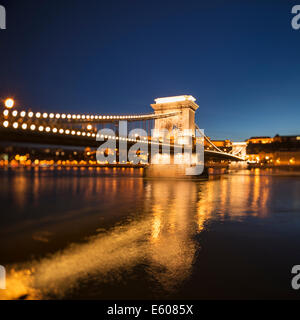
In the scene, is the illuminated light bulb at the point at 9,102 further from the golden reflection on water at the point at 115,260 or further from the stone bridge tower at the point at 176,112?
the stone bridge tower at the point at 176,112

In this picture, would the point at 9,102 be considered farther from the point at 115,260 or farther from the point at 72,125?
the point at 115,260

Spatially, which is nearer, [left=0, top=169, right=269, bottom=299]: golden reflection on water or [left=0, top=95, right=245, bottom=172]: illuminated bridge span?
[left=0, top=169, right=269, bottom=299]: golden reflection on water

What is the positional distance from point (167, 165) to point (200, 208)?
75.6 feet

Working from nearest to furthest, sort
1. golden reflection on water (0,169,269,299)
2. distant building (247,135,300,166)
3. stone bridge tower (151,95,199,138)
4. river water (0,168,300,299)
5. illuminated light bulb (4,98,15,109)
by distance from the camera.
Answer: river water (0,168,300,299) → golden reflection on water (0,169,269,299) → illuminated light bulb (4,98,15,109) → stone bridge tower (151,95,199,138) → distant building (247,135,300,166)

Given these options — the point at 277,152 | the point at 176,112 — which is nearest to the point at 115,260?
the point at 176,112

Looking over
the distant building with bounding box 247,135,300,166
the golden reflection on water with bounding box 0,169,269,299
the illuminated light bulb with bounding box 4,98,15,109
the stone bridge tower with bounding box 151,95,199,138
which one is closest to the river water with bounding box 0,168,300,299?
the golden reflection on water with bounding box 0,169,269,299

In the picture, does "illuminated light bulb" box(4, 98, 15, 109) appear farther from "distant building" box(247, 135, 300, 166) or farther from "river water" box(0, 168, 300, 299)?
"distant building" box(247, 135, 300, 166)

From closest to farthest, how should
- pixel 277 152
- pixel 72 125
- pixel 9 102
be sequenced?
pixel 9 102 → pixel 72 125 → pixel 277 152

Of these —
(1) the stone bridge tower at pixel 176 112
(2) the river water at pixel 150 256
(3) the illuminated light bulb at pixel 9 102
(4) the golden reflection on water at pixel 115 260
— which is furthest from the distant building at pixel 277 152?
(4) the golden reflection on water at pixel 115 260

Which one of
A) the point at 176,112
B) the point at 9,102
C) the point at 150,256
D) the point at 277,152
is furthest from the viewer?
the point at 277,152

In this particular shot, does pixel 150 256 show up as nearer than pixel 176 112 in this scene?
Yes
